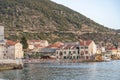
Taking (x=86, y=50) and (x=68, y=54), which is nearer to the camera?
(x=86, y=50)

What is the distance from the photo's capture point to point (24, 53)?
167 metres

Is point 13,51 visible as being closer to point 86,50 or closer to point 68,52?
point 68,52

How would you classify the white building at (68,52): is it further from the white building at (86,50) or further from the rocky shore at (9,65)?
Answer: the rocky shore at (9,65)

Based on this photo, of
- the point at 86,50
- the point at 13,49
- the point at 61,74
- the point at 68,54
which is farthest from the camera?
the point at 68,54

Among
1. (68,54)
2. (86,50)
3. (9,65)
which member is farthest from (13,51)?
(9,65)

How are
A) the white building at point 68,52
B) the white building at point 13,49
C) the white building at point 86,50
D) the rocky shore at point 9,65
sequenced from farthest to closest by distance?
the white building at point 68,52
the white building at point 86,50
the white building at point 13,49
the rocky shore at point 9,65

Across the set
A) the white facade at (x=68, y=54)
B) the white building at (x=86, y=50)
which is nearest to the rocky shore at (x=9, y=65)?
the white building at (x=86, y=50)

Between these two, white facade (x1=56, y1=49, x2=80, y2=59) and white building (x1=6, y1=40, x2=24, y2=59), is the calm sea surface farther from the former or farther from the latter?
white facade (x1=56, y1=49, x2=80, y2=59)

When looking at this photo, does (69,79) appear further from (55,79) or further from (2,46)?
(2,46)

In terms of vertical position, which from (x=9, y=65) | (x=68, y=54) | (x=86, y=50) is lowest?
(x=9, y=65)

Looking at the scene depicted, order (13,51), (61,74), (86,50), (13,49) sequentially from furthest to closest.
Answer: (86,50) < (13,51) < (13,49) < (61,74)

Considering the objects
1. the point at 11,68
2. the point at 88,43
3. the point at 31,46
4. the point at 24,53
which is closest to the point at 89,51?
the point at 88,43

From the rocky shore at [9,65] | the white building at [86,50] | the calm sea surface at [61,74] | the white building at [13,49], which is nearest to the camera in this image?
the calm sea surface at [61,74]

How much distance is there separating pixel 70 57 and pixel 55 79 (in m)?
97.9
